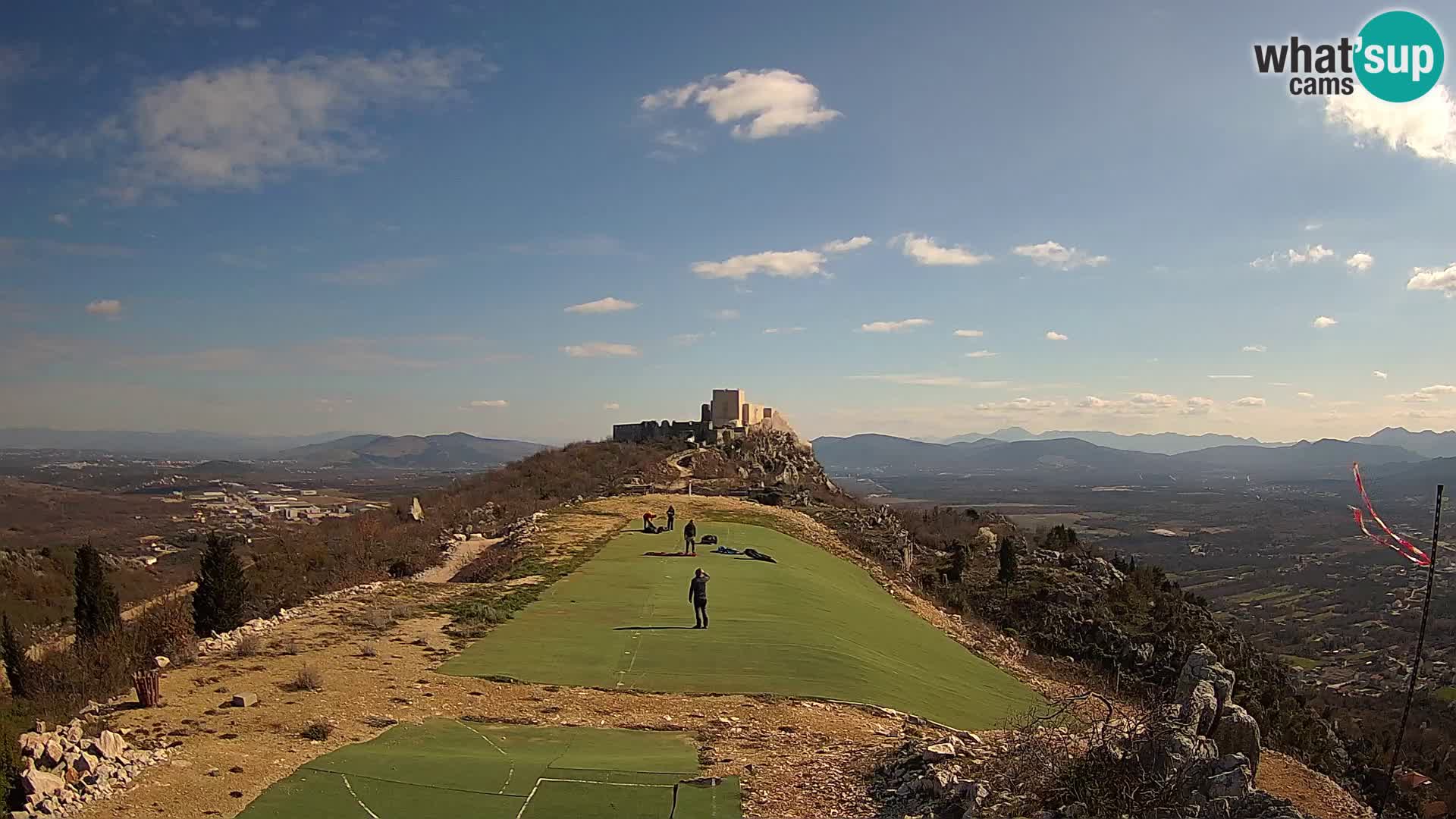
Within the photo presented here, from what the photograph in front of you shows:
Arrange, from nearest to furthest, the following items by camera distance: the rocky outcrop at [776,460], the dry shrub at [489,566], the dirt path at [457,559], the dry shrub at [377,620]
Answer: the dry shrub at [377,620], the dry shrub at [489,566], the dirt path at [457,559], the rocky outcrop at [776,460]

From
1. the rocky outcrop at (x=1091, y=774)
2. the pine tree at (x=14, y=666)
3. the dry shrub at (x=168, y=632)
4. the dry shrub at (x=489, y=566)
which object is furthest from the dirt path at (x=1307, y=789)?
the pine tree at (x=14, y=666)

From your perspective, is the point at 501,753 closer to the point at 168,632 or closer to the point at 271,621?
the point at 271,621

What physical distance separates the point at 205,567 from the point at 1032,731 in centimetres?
1577

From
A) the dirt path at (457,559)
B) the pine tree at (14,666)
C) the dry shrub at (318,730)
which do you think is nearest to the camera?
the dry shrub at (318,730)

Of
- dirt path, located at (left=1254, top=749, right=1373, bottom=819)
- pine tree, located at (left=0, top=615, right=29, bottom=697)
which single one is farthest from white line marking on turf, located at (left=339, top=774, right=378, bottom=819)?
dirt path, located at (left=1254, top=749, right=1373, bottom=819)

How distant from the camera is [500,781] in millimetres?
8727

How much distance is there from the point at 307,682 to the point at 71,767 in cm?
373

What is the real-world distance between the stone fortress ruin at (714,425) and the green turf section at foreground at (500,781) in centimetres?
4960

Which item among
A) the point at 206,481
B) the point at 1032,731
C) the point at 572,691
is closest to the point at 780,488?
the point at 572,691

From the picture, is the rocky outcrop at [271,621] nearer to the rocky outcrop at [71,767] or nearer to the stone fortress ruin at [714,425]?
the rocky outcrop at [71,767]

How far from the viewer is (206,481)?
130500 millimetres

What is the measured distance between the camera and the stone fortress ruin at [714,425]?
200ft

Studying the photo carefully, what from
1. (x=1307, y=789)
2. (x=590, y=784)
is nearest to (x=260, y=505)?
(x=590, y=784)

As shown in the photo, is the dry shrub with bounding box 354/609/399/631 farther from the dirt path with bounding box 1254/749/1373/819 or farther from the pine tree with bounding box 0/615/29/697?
the dirt path with bounding box 1254/749/1373/819
